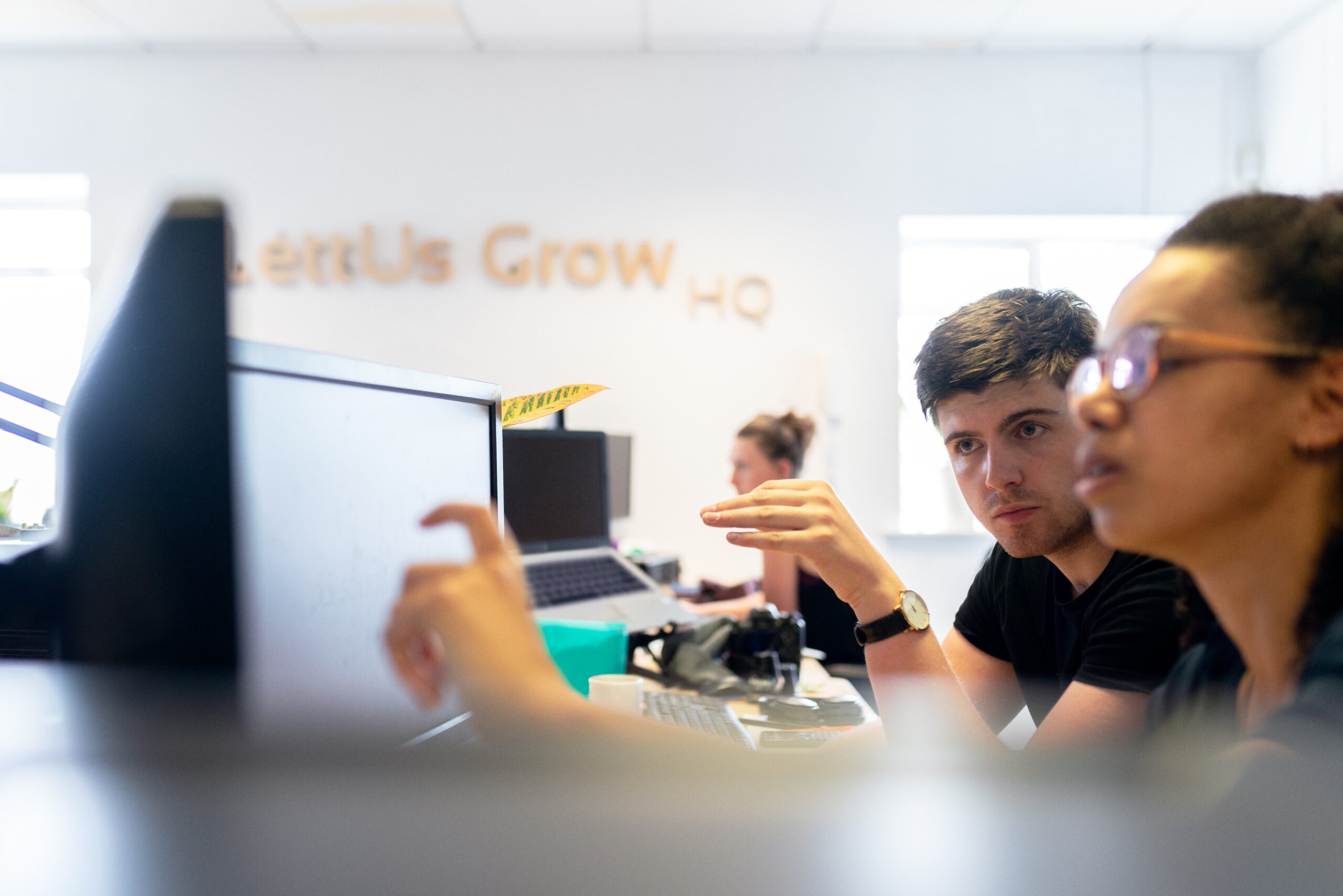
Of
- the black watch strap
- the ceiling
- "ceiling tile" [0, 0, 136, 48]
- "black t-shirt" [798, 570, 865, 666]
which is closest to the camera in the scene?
the black watch strap

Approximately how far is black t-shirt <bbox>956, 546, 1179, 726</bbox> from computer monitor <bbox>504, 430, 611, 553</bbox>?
0.19 meters

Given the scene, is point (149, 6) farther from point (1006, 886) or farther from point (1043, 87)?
point (1006, 886)

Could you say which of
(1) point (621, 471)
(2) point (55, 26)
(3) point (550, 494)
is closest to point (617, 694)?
(3) point (550, 494)

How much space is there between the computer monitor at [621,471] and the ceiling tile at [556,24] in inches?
56.2

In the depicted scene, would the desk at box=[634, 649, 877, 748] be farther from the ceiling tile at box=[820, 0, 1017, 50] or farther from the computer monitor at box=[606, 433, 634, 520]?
the ceiling tile at box=[820, 0, 1017, 50]

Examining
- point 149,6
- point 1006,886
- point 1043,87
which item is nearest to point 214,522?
point 1006,886

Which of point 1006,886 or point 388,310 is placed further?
point 388,310

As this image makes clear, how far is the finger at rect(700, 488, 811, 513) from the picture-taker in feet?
1.26

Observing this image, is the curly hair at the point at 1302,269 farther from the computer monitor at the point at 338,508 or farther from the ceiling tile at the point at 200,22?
the ceiling tile at the point at 200,22

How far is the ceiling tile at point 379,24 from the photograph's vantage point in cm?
303

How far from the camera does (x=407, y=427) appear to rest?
0.53 m

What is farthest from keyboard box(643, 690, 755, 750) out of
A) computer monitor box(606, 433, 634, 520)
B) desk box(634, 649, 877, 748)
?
computer monitor box(606, 433, 634, 520)

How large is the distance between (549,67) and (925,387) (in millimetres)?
3079

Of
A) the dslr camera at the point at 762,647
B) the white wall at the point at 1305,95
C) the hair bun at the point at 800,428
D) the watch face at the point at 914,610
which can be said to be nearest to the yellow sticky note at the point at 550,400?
the watch face at the point at 914,610
